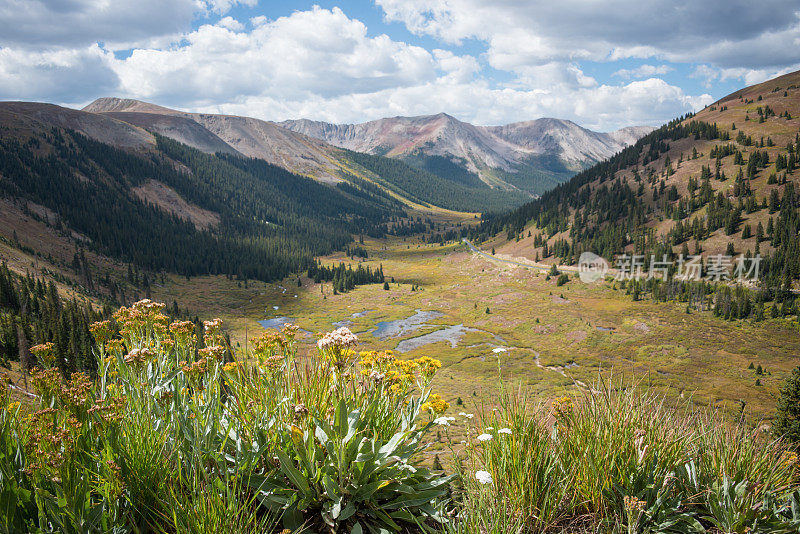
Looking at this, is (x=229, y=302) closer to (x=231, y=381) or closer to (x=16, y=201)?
(x=16, y=201)

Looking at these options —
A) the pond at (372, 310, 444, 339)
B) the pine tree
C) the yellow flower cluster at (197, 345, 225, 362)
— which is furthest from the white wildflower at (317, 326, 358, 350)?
the pond at (372, 310, 444, 339)

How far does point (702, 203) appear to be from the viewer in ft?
474

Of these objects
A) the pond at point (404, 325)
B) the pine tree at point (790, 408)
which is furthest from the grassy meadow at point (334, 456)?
the pond at point (404, 325)

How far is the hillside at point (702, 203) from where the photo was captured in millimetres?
121062

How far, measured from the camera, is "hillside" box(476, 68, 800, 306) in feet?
397

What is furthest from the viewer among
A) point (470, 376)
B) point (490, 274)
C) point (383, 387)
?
point (490, 274)

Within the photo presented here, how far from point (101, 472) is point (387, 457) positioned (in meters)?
3.02

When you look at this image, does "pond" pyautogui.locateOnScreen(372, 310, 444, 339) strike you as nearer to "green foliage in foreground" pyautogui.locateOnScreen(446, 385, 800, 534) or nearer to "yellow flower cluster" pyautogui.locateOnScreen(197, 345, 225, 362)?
"green foliage in foreground" pyautogui.locateOnScreen(446, 385, 800, 534)

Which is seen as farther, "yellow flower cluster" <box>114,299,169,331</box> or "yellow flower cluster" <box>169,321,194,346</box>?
"yellow flower cluster" <box>114,299,169,331</box>

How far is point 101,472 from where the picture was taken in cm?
392

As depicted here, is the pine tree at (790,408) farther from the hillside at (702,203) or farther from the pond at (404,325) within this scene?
the hillside at (702,203)

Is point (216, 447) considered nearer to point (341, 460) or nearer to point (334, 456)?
point (334, 456)

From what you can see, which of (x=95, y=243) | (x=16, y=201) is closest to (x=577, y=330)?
(x=95, y=243)

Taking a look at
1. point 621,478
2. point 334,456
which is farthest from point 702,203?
point 334,456
